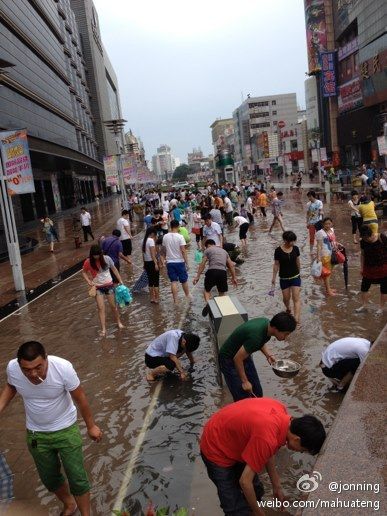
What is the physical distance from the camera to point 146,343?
812cm

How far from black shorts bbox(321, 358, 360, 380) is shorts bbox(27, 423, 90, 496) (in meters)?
3.02

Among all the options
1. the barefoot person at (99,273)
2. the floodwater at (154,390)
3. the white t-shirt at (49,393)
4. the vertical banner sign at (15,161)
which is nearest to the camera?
the white t-shirt at (49,393)

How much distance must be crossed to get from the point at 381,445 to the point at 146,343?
505cm

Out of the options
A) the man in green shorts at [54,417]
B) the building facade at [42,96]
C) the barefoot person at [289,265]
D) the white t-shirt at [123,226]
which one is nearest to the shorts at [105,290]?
the barefoot person at [289,265]

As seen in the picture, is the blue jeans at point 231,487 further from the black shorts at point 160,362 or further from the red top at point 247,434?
the black shorts at point 160,362

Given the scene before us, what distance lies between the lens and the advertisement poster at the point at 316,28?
6981 cm

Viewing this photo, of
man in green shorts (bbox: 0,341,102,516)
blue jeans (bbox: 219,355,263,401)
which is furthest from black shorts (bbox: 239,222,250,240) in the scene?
man in green shorts (bbox: 0,341,102,516)

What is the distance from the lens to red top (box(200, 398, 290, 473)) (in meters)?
2.97

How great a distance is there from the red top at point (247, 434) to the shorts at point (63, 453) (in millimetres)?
1071

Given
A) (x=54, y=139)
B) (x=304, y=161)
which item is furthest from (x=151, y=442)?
(x=304, y=161)

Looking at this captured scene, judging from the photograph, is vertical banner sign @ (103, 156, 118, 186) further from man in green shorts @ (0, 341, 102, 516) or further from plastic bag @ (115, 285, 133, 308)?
man in green shorts @ (0, 341, 102, 516)

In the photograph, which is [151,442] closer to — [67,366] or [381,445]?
[67,366]

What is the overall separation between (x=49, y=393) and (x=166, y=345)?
2.74 metres

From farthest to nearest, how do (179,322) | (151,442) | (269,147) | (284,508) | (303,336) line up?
(269,147) → (179,322) → (303,336) → (151,442) → (284,508)
